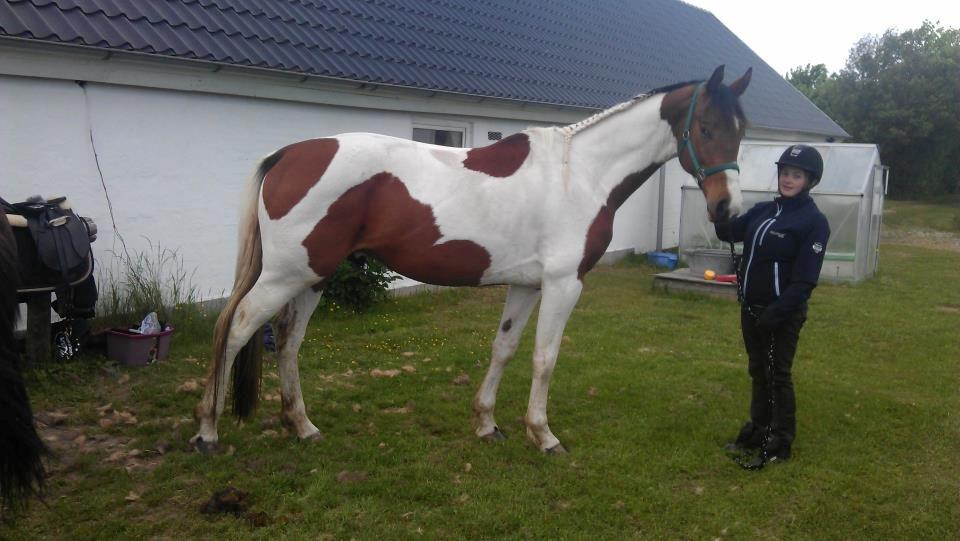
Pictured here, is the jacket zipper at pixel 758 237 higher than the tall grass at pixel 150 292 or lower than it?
higher

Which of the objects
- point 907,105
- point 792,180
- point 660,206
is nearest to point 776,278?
point 792,180

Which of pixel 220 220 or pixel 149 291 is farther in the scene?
pixel 220 220

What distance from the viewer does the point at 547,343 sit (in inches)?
160

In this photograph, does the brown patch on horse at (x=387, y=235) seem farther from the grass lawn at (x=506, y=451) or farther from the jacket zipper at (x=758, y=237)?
the jacket zipper at (x=758, y=237)

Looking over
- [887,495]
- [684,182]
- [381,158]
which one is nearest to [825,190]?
[684,182]

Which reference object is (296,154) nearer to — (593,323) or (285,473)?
(285,473)

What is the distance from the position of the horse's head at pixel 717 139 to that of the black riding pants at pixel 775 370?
75 cm

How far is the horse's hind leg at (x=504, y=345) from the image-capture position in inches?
170

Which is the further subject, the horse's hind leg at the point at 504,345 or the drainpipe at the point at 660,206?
the drainpipe at the point at 660,206

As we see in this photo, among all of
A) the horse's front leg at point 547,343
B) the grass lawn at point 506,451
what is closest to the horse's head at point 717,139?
the horse's front leg at point 547,343

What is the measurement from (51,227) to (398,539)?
3.39 metres

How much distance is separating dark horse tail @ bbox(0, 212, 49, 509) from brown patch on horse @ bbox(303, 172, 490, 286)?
53.1 inches

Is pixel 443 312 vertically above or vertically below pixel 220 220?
below

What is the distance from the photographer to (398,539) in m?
3.19
